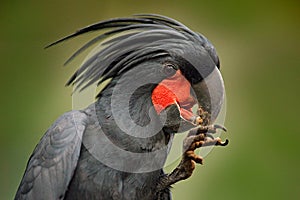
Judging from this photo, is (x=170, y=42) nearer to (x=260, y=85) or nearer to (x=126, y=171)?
(x=126, y=171)

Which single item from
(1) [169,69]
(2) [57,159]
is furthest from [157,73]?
(2) [57,159]

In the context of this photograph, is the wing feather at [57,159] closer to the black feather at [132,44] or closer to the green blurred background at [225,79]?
the black feather at [132,44]

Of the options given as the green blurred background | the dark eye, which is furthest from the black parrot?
the green blurred background

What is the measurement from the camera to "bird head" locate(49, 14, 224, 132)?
1236 millimetres

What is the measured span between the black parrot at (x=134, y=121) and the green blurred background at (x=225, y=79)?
2.12ft

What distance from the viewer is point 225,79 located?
2033 mm

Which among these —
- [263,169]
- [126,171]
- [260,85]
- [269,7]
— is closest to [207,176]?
[263,169]

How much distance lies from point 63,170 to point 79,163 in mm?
37

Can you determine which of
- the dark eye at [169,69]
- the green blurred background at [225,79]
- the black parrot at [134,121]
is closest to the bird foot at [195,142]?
the black parrot at [134,121]

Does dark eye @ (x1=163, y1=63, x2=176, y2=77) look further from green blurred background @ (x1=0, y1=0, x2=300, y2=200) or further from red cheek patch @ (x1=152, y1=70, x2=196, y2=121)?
green blurred background @ (x1=0, y1=0, x2=300, y2=200)

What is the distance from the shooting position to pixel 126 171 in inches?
50.1

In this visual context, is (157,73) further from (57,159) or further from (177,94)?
(57,159)

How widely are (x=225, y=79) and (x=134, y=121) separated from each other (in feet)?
2.67

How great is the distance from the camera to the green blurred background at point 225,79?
6.54 ft
